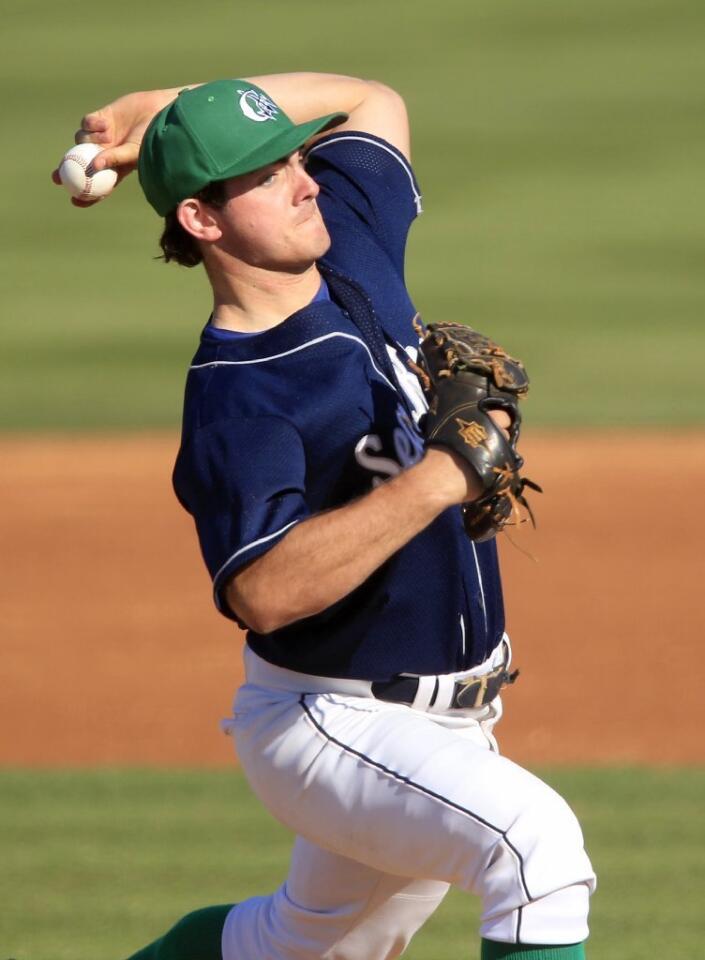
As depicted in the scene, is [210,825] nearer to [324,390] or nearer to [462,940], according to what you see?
[462,940]

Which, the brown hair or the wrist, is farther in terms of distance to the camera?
the brown hair

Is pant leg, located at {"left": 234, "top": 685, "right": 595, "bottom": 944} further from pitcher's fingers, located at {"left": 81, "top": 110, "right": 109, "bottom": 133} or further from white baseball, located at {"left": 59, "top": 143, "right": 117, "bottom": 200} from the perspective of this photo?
pitcher's fingers, located at {"left": 81, "top": 110, "right": 109, "bottom": 133}

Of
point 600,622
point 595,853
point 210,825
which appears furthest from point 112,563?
point 595,853

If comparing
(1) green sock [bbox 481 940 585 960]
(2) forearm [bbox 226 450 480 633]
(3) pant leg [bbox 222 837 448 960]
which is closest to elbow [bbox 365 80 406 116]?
(2) forearm [bbox 226 450 480 633]

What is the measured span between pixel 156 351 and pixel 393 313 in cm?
1041

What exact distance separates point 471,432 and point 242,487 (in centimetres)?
44

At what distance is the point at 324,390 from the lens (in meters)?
3.18

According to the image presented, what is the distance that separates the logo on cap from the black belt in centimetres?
117

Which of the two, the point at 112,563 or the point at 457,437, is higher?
the point at 457,437

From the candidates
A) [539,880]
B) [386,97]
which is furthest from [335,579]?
[386,97]

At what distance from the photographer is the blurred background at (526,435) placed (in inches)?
205

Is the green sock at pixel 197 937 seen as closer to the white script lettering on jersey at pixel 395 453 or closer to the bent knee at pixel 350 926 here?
the bent knee at pixel 350 926

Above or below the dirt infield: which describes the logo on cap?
above

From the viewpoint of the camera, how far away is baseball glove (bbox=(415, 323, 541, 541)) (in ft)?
9.79
